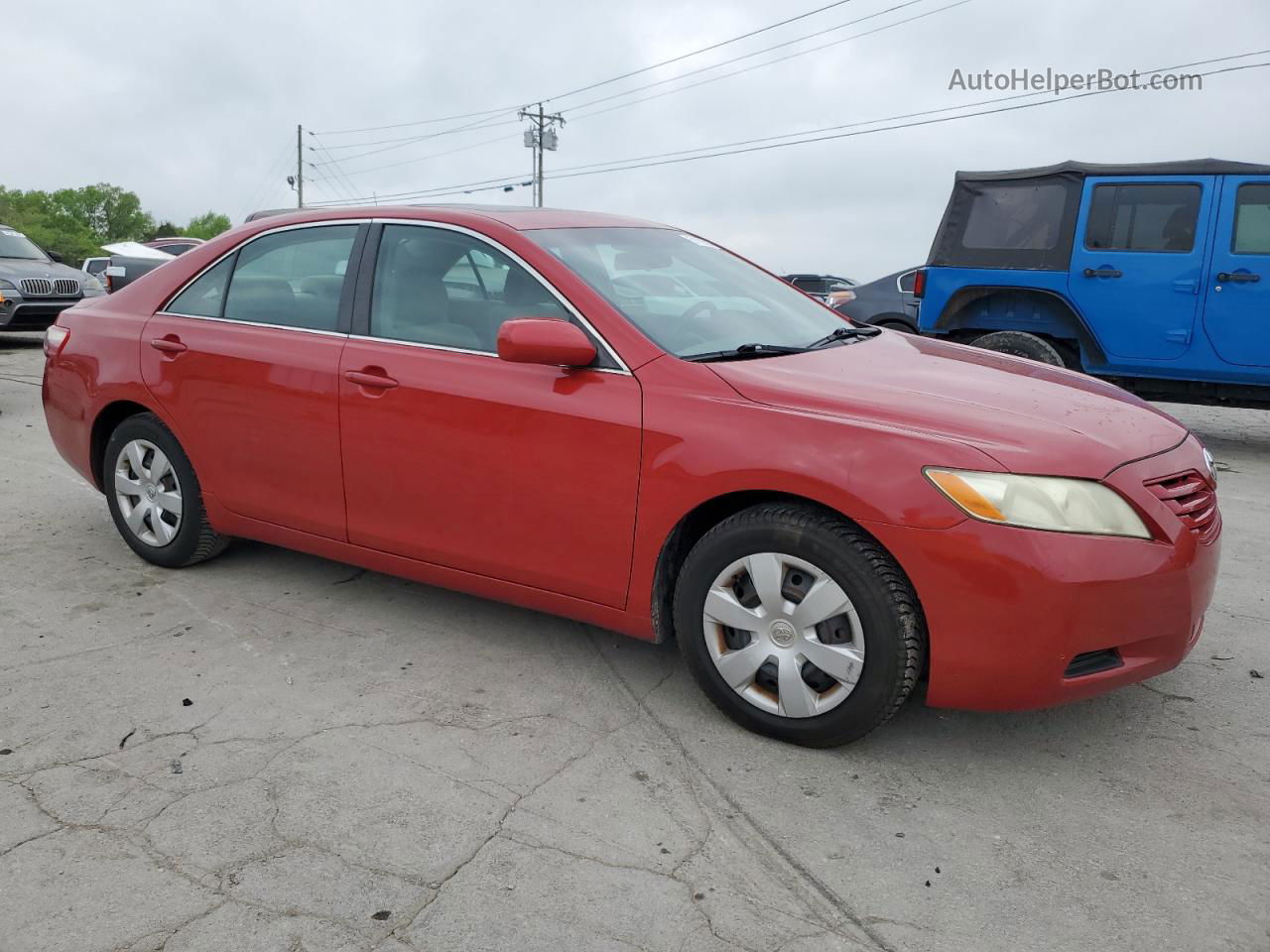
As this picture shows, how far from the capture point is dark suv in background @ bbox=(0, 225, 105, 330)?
41.7 feet

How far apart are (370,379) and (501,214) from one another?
775 millimetres

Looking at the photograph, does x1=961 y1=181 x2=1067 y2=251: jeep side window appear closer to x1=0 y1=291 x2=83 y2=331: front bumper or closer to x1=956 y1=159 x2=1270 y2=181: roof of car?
x1=956 y1=159 x2=1270 y2=181: roof of car

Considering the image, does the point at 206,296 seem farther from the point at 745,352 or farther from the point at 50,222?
the point at 50,222

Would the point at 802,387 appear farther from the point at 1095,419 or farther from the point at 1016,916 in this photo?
the point at 1016,916

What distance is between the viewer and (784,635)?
298 centimetres

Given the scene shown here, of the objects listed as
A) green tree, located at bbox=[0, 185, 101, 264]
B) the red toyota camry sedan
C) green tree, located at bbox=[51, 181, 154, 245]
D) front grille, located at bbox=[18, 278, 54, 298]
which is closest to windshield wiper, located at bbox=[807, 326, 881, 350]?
the red toyota camry sedan

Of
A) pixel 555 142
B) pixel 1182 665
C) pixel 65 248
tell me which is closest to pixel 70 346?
pixel 1182 665

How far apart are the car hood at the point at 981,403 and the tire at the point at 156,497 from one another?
2472mm

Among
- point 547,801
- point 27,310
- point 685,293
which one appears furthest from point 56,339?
point 27,310

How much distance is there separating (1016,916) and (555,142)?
184ft

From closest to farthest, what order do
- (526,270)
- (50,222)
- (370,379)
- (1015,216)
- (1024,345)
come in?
(526,270) < (370,379) < (1024,345) < (1015,216) < (50,222)

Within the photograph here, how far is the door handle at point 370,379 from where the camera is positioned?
3.68 m

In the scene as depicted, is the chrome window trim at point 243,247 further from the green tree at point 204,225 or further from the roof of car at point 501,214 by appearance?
the green tree at point 204,225

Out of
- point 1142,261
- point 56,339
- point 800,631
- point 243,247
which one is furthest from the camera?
point 1142,261
